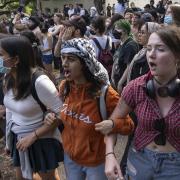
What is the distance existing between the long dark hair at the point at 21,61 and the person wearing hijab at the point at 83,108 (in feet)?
1.30

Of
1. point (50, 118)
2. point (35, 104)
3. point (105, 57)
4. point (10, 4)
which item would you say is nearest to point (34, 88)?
point (35, 104)

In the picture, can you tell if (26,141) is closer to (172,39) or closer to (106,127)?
(106,127)

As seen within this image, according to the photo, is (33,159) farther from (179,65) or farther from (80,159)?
(179,65)

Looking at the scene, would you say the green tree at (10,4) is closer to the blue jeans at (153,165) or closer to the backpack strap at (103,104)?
the backpack strap at (103,104)

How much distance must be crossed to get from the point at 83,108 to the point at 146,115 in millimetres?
665

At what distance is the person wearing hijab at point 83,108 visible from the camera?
2.85m

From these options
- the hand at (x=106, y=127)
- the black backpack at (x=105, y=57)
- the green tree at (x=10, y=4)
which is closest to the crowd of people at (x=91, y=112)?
the hand at (x=106, y=127)

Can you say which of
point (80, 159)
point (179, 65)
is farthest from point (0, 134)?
point (179, 65)

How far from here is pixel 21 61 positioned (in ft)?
10.8

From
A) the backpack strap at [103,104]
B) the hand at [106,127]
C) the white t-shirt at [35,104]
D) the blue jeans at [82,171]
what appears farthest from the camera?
the white t-shirt at [35,104]

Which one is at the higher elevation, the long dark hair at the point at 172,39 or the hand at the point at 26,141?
the long dark hair at the point at 172,39

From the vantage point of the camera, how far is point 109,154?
7.98ft

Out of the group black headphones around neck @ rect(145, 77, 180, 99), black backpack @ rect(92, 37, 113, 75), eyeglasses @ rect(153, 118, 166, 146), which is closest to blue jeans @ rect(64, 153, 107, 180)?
eyeglasses @ rect(153, 118, 166, 146)

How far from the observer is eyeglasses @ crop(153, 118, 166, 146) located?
2.25 meters
